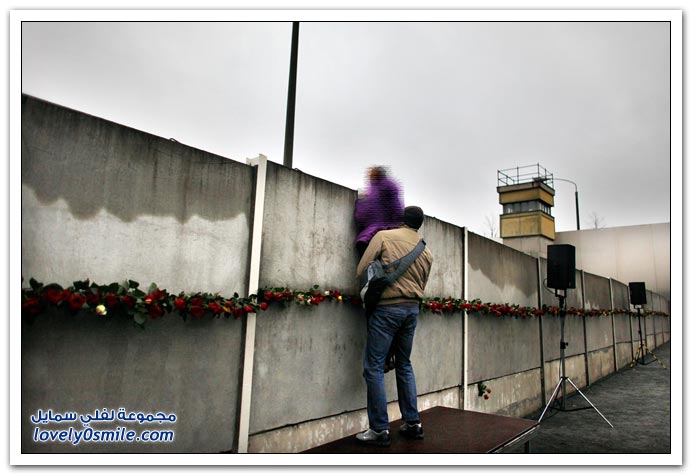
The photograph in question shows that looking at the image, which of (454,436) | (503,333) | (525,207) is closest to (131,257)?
(454,436)

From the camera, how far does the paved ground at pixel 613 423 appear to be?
4668 millimetres

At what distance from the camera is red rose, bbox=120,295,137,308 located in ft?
6.94

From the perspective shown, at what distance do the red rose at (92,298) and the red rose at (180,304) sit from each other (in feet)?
1.27

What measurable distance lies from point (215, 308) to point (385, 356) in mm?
1332

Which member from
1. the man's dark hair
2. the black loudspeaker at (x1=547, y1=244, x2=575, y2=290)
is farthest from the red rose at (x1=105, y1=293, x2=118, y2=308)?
the black loudspeaker at (x1=547, y1=244, x2=575, y2=290)

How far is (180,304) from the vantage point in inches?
91.2

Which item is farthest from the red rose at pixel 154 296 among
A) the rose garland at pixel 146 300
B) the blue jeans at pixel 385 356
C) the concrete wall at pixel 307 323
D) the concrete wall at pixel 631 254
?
the concrete wall at pixel 631 254

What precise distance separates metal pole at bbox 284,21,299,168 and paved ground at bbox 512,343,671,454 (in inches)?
150

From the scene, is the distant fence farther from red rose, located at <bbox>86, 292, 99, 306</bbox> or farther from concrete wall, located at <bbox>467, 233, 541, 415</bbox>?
concrete wall, located at <bbox>467, 233, 541, 415</bbox>

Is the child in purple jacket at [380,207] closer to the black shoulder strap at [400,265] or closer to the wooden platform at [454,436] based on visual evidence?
the black shoulder strap at [400,265]

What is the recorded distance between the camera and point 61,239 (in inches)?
80.7
